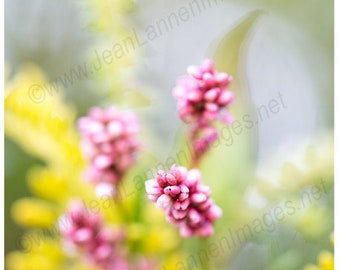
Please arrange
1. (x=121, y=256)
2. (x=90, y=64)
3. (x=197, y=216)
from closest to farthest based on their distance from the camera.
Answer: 1. (x=197, y=216)
2. (x=121, y=256)
3. (x=90, y=64)

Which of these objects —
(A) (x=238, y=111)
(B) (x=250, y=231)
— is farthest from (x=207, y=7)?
(B) (x=250, y=231)

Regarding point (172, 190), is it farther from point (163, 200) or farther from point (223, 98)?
point (223, 98)

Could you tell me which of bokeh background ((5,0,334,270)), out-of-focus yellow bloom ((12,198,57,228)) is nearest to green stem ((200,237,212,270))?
bokeh background ((5,0,334,270))

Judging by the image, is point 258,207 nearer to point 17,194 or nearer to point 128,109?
point 128,109

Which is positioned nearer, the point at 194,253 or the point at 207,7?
the point at 194,253
